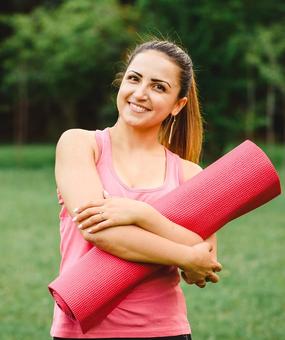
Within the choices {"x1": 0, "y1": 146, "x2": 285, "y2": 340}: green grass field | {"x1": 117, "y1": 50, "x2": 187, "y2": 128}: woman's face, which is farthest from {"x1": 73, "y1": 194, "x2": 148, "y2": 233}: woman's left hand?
{"x1": 0, "y1": 146, "x2": 285, "y2": 340}: green grass field

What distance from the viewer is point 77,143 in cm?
261

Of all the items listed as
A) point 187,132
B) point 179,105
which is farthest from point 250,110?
point 179,105

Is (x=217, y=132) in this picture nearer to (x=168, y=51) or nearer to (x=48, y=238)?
(x=48, y=238)

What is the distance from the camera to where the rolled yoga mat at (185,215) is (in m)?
2.37

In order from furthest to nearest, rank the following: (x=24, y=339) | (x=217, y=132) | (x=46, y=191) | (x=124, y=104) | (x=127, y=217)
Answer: (x=217, y=132) → (x=46, y=191) → (x=24, y=339) → (x=124, y=104) → (x=127, y=217)

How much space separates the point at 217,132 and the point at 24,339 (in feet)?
54.8

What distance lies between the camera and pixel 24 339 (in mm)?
5379

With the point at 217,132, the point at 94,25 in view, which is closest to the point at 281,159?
the point at 217,132

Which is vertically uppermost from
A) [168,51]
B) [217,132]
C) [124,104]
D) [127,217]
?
[168,51]

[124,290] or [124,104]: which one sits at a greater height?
[124,104]

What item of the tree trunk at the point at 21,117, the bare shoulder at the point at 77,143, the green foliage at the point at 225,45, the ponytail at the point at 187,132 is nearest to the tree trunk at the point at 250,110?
the green foliage at the point at 225,45

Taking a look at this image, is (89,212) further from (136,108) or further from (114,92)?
(114,92)

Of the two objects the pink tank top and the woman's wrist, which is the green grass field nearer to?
the pink tank top

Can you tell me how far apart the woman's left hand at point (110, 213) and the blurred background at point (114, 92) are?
3.79 metres
